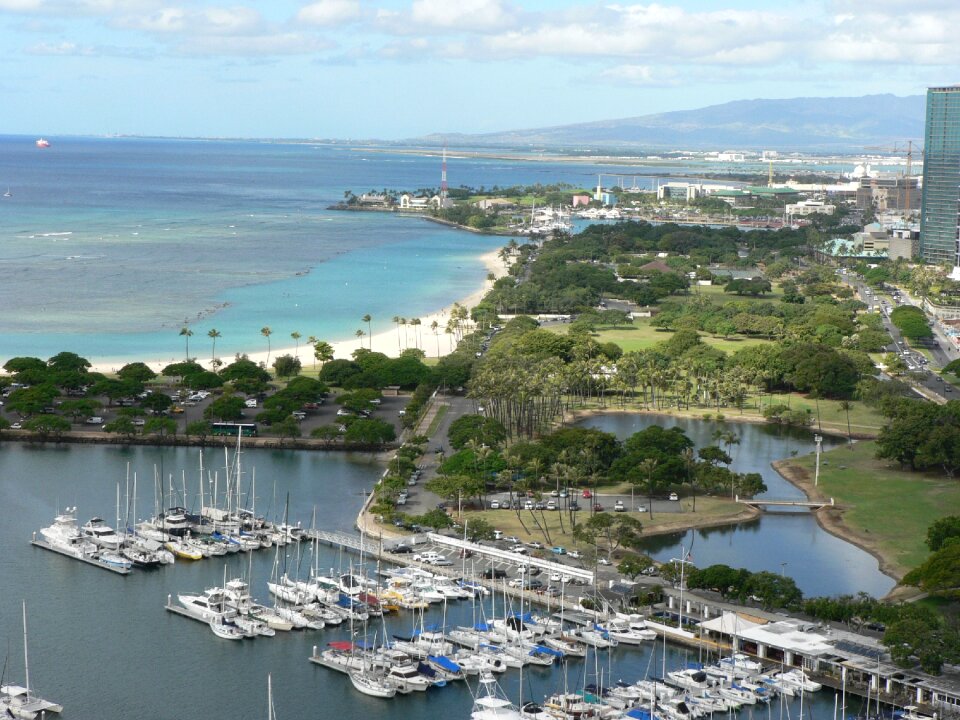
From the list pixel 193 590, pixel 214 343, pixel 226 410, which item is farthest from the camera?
pixel 214 343

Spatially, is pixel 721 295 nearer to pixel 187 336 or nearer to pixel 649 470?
pixel 187 336

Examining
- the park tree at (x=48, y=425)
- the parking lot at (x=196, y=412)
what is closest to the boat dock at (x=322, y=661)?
the parking lot at (x=196, y=412)

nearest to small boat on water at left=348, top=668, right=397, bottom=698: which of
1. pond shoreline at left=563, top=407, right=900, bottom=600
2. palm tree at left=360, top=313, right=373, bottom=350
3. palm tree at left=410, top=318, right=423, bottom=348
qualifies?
pond shoreline at left=563, top=407, right=900, bottom=600

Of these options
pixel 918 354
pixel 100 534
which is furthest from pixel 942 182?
pixel 100 534

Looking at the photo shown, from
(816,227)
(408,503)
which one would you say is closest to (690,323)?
(408,503)

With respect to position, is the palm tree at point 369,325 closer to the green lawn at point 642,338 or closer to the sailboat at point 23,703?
the green lawn at point 642,338

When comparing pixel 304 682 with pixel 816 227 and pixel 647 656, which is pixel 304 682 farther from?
pixel 816 227

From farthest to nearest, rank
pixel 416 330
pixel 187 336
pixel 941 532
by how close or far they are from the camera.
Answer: pixel 416 330 < pixel 187 336 < pixel 941 532
